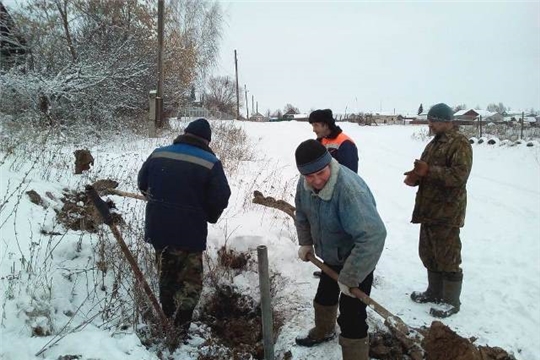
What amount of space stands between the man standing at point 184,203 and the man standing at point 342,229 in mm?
723

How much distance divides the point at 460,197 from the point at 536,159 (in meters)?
11.2

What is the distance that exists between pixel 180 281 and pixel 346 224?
153cm

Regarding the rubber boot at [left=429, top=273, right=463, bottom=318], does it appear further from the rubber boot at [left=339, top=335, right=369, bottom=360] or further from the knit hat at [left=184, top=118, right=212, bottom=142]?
the knit hat at [left=184, top=118, right=212, bottom=142]

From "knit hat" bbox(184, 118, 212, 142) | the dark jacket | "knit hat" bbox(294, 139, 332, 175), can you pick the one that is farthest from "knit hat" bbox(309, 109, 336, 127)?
"knit hat" bbox(294, 139, 332, 175)

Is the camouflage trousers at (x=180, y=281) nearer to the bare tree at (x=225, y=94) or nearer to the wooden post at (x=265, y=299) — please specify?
the wooden post at (x=265, y=299)

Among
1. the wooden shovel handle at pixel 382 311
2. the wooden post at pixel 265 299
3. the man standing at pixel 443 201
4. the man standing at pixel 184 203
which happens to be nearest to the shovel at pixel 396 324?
the wooden shovel handle at pixel 382 311

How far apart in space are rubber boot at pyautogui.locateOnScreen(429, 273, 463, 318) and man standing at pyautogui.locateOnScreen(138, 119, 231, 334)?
235 centimetres

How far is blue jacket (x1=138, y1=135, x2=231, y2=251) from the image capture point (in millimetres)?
3004

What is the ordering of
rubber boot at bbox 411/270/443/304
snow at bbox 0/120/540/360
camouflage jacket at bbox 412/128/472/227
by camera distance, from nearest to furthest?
snow at bbox 0/120/540/360
camouflage jacket at bbox 412/128/472/227
rubber boot at bbox 411/270/443/304

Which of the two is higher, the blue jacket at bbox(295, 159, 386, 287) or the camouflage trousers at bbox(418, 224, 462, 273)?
the blue jacket at bbox(295, 159, 386, 287)

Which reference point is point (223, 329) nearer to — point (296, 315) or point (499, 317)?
point (296, 315)

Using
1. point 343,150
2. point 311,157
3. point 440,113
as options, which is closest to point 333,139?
point 343,150

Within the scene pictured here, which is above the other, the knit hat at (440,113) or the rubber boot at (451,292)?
the knit hat at (440,113)

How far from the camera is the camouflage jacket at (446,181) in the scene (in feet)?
11.8
